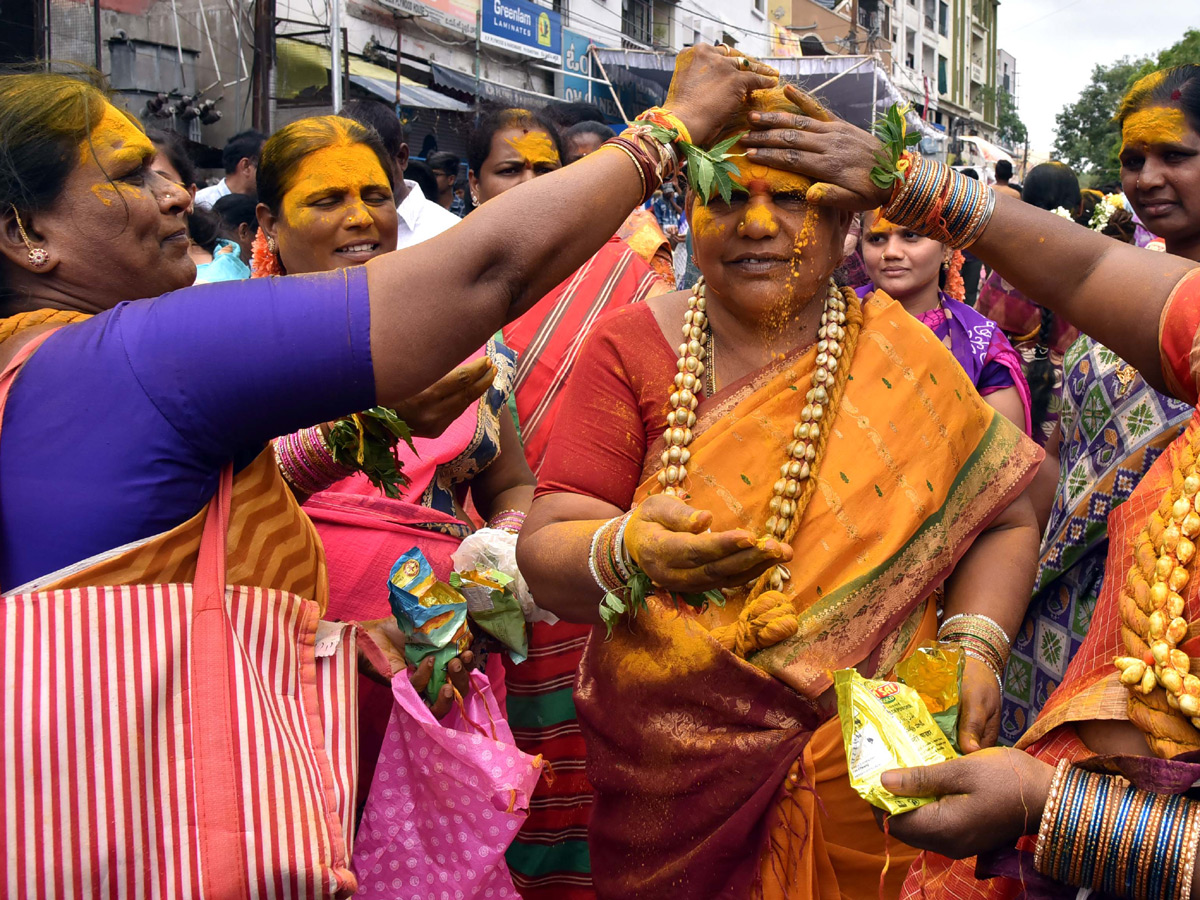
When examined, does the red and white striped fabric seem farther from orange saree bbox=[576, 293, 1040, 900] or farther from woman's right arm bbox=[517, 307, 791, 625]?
orange saree bbox=[576, 293, 1040, 900]

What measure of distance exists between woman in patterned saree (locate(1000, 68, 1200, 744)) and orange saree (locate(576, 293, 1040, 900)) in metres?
0.77

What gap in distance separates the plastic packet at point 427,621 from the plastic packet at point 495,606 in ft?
0.64

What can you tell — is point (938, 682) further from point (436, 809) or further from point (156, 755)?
point (156, 755)

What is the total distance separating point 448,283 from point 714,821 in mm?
1297

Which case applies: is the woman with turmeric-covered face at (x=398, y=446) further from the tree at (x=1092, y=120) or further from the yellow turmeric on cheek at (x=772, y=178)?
the tree at (x=1092, y=120)

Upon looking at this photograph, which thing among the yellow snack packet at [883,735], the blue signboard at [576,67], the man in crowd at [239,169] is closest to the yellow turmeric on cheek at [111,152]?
the yellow snack packet at [883,735]

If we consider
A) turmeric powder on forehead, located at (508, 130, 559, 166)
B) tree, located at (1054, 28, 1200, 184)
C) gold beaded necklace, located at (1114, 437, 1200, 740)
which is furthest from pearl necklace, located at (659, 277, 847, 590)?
tree, located at (1054, 28, 1200, 184)

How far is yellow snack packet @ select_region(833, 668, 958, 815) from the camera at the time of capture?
62.9 inches

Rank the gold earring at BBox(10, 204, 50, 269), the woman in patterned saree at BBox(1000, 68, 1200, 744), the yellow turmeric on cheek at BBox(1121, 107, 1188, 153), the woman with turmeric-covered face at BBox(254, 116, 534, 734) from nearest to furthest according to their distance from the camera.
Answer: the gold earring at BBox(10, 204, 50, 269) → the woman with turmeric-covered face at BBox(254, 116, 534, 734) → the woman in patterned saree at BBox(1000, 68, 1200, 744) → the yellow turmeric on cheek at BBox(1121, 107, 1188, 153)

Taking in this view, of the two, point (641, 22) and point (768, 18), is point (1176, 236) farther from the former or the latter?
point (768, 18)

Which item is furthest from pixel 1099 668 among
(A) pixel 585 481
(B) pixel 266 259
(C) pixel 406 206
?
(C) pixel 406 206

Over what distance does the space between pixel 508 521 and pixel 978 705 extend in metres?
1.32

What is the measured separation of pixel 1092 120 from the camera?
29156mm

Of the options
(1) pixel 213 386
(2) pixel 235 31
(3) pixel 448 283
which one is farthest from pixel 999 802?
(2) pixel 235 31
